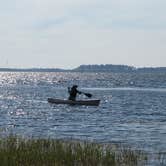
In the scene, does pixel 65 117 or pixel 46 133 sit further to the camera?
pixel 65 117

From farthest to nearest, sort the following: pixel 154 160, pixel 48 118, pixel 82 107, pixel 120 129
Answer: pixel 82 107 < pixel 48 118 < pixel 120 129 < pixel 154 160

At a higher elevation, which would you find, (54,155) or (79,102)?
(54,155)

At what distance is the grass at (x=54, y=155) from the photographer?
805 inches

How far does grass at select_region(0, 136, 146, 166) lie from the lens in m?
20.4

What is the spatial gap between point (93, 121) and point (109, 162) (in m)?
26.7

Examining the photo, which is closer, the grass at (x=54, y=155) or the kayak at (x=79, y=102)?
the grass at (x=54, y=155)

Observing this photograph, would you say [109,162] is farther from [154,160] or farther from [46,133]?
[46,133]

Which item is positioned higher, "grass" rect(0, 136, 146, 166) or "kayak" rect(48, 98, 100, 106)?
"grass" rect(0, 136, 146, 166)

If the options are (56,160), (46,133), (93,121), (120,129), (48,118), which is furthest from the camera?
(48,118)

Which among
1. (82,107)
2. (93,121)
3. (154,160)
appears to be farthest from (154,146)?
(82,107)

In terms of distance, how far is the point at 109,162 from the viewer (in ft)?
73.7

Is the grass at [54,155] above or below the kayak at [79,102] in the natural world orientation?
above

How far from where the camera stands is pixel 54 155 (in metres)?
21.7

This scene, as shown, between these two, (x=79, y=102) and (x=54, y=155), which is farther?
(x=79, y=102)
